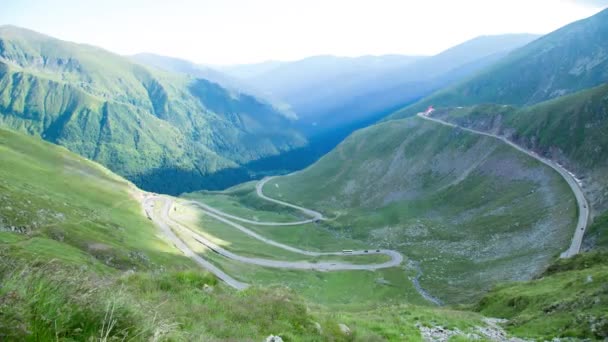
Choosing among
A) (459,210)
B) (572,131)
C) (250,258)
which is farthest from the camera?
(459,210)

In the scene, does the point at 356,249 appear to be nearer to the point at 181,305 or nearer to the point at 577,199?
the point at 577,199

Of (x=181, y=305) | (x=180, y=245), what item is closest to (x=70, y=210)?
(x=180, y=245)

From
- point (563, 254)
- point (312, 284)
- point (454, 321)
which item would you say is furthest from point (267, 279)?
point (454, 321)

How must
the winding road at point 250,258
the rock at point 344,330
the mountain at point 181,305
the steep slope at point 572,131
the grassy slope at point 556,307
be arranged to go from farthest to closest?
the steep slope at point 572,131 < the winding road at point 250,258 < the grassy slope at point 556,307 < the rock at point 344,330 < the mountain at point 181,305

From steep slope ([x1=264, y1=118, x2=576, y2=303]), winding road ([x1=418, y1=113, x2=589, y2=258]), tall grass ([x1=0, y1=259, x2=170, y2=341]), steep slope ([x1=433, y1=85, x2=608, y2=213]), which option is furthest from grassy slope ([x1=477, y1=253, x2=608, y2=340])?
steep slope ([x1=433, y1=85, x2=608, y2=213])

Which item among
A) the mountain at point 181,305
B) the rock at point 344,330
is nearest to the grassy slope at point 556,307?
the mountain at point 181,305

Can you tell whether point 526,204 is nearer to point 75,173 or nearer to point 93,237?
point 93,237

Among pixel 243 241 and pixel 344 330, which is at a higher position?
pixel 344 330

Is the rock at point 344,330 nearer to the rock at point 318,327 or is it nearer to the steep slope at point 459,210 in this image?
the rock at point 318,327
